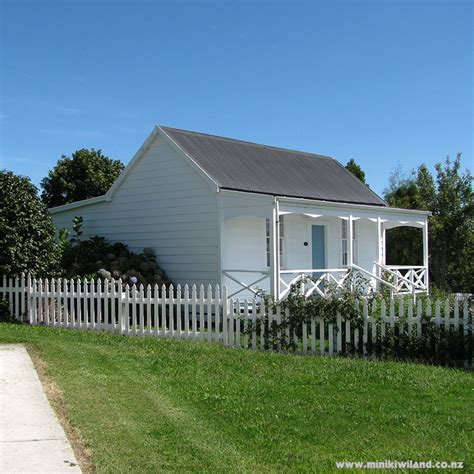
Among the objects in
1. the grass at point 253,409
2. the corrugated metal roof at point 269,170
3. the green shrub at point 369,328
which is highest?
the corrugated metal roof at point 269,170

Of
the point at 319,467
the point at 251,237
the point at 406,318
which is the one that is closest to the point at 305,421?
the point at 319,467

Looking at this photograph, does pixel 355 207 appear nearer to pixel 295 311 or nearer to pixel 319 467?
pixel 295 311

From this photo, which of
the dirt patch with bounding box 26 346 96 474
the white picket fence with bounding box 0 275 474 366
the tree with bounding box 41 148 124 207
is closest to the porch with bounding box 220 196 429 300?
the white picket fence with bounding box 0 275 474 366

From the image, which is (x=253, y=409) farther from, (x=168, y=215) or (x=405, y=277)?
(x=405, y=277)

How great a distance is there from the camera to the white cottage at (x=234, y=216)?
637 inches

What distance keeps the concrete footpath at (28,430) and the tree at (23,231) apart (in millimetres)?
6329

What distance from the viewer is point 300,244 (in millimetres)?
19484

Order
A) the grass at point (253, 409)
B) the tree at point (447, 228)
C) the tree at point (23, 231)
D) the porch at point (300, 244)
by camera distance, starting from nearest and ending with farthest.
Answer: the grass at point (253, 409) < the tree at point (23, 231) < the porch at point (300, 244) < the tree at point (447, 228)

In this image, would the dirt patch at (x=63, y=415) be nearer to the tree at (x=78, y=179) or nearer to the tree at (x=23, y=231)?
the tree at (x=23, y=231)

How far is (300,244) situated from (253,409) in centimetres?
1301

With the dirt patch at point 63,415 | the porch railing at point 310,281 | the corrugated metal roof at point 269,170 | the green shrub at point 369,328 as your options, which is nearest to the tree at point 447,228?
the corrugated metal roof at point 269,170

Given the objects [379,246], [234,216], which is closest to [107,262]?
[234,216]

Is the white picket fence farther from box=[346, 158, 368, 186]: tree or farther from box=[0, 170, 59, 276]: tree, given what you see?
box=[346, 158, 368, 186]: tree

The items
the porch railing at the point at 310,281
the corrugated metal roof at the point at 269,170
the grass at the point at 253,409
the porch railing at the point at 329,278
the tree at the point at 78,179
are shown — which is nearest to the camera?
the grass at the point at 253,409
